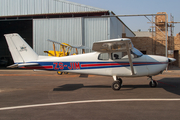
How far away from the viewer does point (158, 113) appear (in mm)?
4582

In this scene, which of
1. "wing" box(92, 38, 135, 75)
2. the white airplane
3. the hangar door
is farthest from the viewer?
the hangar door

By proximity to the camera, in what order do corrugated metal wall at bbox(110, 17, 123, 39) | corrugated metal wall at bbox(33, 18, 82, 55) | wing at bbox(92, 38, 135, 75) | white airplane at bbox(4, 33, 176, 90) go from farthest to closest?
1. corrugated metal wall at bbox(110, 17, 123, 39)
2. corrugated metal wall at bbox(33, 18, 82, 55)
3. white airplane at bbox(4, 33, 176, 90)
4. wing at bbox(92, 38, 135, 75)

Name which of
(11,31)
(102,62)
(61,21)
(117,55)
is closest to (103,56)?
(102,62)

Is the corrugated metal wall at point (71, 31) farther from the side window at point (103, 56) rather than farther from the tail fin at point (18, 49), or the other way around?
the tail fin at point (18, 49)

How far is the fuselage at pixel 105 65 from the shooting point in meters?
8.02

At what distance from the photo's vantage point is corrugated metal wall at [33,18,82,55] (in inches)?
776

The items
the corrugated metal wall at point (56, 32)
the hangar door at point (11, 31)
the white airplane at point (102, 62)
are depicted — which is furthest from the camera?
the hangar door at point (11, 31)

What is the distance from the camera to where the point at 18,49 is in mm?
8320

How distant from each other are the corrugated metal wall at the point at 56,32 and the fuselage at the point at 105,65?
37.1 feet

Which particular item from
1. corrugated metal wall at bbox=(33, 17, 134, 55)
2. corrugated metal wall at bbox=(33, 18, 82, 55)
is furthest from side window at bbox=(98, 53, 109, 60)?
corrugated metal wall at bbox=(33, 18, 82, 55)

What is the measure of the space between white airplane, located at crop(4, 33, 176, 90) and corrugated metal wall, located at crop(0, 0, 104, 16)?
1268cm

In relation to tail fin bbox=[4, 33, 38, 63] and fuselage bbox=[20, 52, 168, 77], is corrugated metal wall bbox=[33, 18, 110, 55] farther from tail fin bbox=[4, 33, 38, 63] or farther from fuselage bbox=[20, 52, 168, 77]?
tail fin bbox=[4, 33, 38, 63]

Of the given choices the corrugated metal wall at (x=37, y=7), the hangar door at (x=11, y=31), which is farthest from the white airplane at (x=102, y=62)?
the hangar door at (x=11, y=31)

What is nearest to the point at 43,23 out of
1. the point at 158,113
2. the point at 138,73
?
the point at 138,73
